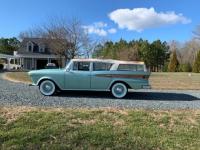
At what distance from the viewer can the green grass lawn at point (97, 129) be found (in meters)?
5.89

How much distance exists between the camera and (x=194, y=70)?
195ft

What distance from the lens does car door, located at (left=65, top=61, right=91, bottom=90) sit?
11.7 metres

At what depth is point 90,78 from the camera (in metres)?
11.7

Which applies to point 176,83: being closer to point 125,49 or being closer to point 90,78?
point 90,78

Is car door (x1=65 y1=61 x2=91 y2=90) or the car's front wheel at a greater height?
car door (x1=65 y1=61 x2=91 y2=90)

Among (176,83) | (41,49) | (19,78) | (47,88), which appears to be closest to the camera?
(47,88)

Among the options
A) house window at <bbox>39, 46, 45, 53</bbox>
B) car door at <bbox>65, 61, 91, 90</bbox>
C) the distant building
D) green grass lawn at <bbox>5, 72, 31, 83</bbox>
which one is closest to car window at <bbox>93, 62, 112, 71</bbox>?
car door at <bbox>65, 61, 91, 90</bbox>

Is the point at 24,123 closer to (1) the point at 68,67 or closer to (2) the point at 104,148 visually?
(2) the point at 104,148

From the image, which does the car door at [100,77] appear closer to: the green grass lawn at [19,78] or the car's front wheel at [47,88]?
the car's front wheel at [47,88]

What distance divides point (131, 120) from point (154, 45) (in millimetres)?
62594

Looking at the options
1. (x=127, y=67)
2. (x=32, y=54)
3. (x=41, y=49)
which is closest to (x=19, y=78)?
(x=127, y=67)

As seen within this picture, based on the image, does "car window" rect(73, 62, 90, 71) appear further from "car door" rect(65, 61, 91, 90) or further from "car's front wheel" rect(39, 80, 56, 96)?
"car's front wheel" rect(39, 80, 56, 96)

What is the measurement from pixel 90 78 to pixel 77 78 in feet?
1.61

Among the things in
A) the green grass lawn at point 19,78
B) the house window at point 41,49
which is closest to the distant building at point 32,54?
the house window at point 41,49
